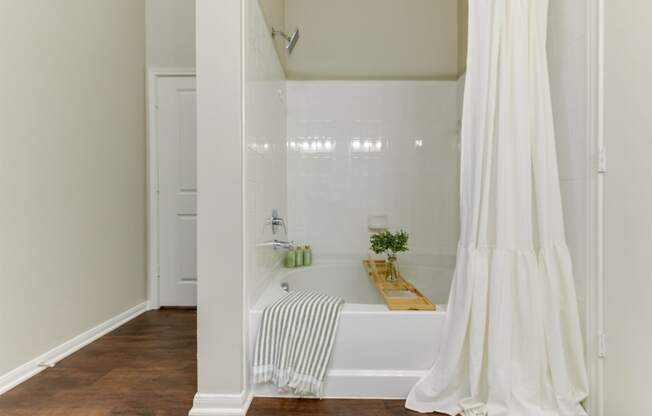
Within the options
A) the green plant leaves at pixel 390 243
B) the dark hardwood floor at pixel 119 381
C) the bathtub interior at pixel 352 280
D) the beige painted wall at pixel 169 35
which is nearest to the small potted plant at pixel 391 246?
the green plant leaves at pixel 390 243

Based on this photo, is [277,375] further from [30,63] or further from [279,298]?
[30,63]

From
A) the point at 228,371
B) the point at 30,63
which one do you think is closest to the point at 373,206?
the point at 228,371

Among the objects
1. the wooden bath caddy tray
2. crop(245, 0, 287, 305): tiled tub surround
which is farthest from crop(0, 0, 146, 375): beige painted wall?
the wooden bath caddy tray

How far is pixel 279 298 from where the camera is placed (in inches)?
77.1

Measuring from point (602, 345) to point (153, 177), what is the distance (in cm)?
330

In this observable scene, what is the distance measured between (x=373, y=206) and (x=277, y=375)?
1.70m

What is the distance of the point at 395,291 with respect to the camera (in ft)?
7.25

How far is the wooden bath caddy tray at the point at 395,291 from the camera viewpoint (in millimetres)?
1795

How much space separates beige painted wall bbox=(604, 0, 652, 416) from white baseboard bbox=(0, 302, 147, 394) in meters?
2.80

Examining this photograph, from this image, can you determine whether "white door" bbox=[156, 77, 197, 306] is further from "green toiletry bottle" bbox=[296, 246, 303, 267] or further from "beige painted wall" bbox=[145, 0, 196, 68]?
"green toiletry bottle" bbox=[296, 246, 303, 267]

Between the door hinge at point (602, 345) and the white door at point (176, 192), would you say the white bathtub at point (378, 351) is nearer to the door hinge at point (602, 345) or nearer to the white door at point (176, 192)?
the door hinge at point (602, 345)

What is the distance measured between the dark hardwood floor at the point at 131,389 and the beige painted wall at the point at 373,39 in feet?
7.64

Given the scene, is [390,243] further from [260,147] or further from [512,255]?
[260,147]

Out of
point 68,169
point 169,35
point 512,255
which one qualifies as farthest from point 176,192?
point 512,255
